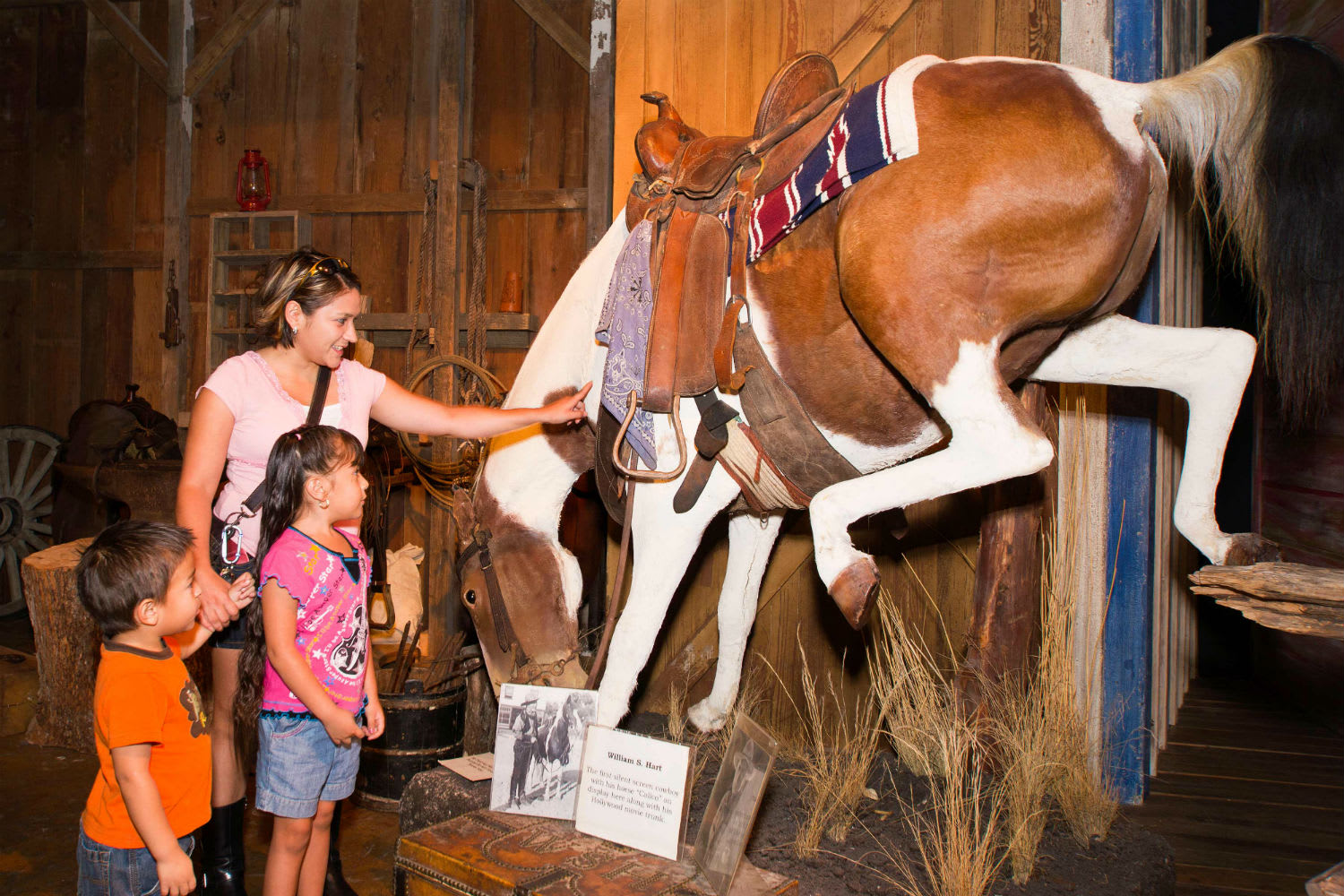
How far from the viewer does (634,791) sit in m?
1.95

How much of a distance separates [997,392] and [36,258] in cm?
635

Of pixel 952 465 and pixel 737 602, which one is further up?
pixel 952 465

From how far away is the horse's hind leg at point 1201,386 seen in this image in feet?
5.86

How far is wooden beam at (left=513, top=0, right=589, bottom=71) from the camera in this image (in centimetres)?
462

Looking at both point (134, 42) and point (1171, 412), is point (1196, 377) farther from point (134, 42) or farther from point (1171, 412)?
point (134, 42)

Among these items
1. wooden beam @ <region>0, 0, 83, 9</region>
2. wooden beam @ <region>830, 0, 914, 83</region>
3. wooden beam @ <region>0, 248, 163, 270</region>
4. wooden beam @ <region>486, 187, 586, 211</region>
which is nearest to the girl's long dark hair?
wooden beam @ <region>830, 0, 914, 83</region>

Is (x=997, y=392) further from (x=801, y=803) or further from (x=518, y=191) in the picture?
(x=518, y=191)

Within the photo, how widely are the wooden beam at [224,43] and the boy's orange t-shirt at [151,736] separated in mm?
4585

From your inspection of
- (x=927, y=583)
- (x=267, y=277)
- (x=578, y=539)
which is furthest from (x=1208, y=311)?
(x=267, y=277)

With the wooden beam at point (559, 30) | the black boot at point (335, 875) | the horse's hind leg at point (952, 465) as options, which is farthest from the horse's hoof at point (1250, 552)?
the wooden beam at point (559, 30)

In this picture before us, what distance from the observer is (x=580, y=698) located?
2170mm

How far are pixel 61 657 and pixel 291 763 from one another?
247cm

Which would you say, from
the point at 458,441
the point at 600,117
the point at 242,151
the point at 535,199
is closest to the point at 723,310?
the point at 458,441

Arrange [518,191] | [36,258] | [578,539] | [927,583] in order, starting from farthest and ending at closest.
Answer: [36,258]
[518,191]
[578,539]
[927,583]
